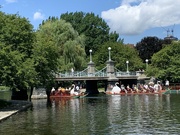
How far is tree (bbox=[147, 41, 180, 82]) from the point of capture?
69.7 meters

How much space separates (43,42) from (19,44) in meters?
5.09

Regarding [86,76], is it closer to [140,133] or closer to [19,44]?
[19,44]

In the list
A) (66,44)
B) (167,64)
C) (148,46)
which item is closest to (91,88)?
(66,44)

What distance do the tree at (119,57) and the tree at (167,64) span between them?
39.2ft

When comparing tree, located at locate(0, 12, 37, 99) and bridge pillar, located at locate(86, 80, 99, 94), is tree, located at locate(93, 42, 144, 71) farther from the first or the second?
tree, located at locate(0, 12, 37, 99)

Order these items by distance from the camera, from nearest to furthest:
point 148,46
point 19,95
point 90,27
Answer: point 19,95
point 148,46
point 90,27

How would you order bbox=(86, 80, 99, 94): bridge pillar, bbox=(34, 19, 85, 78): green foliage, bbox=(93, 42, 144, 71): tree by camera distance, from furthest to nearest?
bbox=(93, 42, 144, 71): tree < bbox=(86, 80, 99, 94): bridge pillar < bbox=(34, 19, 85, 78): green foliage

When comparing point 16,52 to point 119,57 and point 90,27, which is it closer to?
point 119,57

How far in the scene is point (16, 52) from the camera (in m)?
32.5

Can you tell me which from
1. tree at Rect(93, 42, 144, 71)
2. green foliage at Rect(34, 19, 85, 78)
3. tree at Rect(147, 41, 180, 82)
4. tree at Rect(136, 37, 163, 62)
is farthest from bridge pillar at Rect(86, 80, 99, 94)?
tree at Rect(136, 37, 163, 62)

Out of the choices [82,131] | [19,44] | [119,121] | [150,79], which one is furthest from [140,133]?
[150,79]

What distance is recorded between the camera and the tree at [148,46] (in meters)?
93.5

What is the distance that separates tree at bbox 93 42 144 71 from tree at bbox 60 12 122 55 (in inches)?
303

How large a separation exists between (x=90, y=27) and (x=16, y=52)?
6441 centimetres
